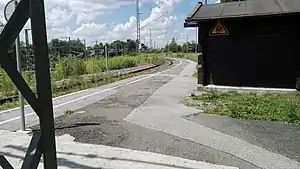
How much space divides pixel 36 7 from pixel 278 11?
9916 mm

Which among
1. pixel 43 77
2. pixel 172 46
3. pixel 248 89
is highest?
pixel 172 46

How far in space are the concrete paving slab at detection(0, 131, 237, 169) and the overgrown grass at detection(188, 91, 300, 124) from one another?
3.20 metres

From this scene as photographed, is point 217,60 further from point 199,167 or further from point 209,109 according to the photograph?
point 199,167

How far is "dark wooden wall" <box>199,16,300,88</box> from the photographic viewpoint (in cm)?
1041

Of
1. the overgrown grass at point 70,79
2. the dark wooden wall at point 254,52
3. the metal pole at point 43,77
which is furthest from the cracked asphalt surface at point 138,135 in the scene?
the dark wooden wall at point 254,52

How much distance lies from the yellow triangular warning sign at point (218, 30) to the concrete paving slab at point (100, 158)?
8.05 meters

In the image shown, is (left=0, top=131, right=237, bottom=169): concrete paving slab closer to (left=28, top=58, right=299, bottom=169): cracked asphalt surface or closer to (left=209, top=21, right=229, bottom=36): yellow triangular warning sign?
(left=28, top=58, right=299, bottom=169): cracked asphalt surface

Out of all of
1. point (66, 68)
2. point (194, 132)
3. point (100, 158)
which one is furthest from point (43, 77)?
point (66, 68)

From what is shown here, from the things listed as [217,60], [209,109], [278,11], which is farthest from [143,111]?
[278,11]

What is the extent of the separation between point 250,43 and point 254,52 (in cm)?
36

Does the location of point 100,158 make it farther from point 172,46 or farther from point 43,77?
point 172,46

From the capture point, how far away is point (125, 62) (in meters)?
32.2

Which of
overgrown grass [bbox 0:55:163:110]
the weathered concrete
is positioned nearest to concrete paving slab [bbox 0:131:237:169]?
the weathered concrete

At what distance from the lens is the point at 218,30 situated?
1146 cm
